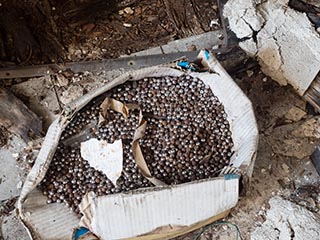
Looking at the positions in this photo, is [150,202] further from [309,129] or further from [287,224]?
[309,129]

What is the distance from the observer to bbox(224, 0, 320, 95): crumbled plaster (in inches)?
87.9

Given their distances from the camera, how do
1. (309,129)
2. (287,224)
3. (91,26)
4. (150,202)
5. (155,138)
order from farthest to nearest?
(91,26)
(309,129)
(155,138)
(287,224)
(150,202)

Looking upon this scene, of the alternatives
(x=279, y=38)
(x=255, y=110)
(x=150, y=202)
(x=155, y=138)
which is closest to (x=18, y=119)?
(x=155, y=138)

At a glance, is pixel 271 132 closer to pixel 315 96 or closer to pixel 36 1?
pixel 315 96

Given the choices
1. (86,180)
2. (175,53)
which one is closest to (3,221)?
(86,180)

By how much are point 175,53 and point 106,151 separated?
0.56 meters

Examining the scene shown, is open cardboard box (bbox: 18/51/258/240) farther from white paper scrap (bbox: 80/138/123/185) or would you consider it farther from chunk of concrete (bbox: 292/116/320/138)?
chunk of concrete (bbox: 292/116/320/138)

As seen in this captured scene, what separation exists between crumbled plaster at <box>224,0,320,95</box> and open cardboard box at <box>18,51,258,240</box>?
0.94 ft

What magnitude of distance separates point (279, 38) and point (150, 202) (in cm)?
86

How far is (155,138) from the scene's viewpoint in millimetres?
2125

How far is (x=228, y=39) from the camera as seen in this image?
236cm

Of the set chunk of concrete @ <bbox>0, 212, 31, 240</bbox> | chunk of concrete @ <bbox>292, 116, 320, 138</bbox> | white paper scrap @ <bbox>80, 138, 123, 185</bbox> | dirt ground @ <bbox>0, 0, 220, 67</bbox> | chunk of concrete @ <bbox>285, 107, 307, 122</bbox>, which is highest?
dirt ground @ <bbox>0, 0, 220, 67</bbox>

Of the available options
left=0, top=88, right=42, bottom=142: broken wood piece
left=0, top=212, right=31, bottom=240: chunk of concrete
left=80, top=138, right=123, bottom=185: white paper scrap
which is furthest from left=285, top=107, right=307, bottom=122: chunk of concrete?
left=0, top=212, right=31, bottom=240: chunk of concrete

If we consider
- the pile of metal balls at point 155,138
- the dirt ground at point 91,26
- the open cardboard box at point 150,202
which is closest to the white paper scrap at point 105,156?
the pile of metal balls at point 155,138
